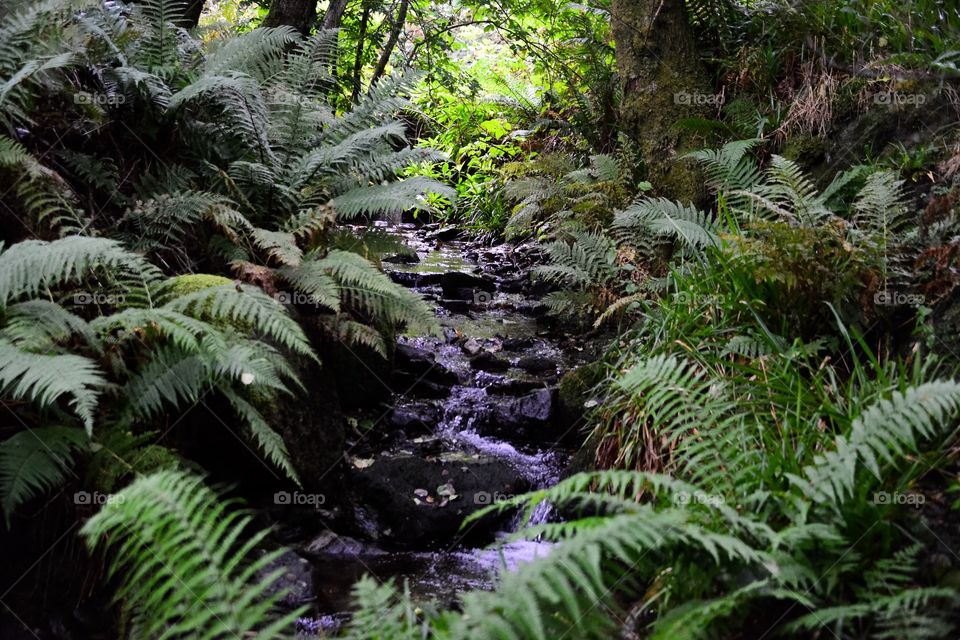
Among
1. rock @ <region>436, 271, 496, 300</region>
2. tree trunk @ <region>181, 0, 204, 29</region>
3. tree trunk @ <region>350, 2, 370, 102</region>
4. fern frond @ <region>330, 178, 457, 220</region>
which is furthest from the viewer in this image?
rock @ <region>436, 271, 496, 300</region>

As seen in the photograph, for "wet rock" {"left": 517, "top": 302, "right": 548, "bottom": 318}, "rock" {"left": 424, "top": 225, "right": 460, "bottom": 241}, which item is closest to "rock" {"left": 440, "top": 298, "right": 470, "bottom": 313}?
"wet rock" {"left": 517, "top": 302, "right": 548, "bottom": 318}

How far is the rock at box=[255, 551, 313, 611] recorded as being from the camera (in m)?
3.11

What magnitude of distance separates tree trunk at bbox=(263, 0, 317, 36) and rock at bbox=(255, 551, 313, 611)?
4.24 meters

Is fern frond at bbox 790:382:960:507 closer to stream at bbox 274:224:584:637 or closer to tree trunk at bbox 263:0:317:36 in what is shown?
stream at bbox 274:224:584:637

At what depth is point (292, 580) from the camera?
3.20 meters

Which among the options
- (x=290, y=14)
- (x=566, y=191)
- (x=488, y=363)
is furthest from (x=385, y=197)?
(x=566, y=191)

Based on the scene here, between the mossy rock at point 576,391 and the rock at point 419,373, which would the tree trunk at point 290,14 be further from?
the mossy rock at point 576,391

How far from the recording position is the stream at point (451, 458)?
11.7 feet

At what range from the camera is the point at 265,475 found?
366 cm

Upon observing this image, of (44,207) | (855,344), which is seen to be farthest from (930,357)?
(44,207)

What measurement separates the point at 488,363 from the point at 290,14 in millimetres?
3230

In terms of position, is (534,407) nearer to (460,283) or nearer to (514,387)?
(514,387)

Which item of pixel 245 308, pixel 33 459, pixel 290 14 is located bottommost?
pixel 33 459

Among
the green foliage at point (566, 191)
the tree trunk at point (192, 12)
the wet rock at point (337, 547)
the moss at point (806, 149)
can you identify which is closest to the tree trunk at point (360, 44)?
the tree trunk at point (192, 12)
